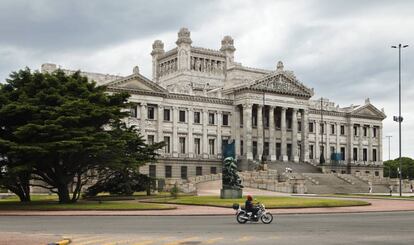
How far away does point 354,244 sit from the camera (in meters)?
21.8

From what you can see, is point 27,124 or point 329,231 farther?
point 27,124

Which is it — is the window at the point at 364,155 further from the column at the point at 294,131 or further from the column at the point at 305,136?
the column at the point at 294,131

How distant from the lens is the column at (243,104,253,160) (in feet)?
359

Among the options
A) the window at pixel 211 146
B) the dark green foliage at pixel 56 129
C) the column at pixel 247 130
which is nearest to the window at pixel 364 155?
the column at pixel 247 130

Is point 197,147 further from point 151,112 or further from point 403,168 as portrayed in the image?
point 403,168

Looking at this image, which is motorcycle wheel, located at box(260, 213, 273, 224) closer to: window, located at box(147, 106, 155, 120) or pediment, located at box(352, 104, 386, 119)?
window, located at box(147, 106, 155, 120)

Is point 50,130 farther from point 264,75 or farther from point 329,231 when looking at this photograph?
point 264,75

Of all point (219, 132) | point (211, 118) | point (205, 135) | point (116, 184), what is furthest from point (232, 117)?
point (116, 184)

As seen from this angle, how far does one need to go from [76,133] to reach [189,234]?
25.6m

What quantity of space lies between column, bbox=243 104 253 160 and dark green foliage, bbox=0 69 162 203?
55.7m

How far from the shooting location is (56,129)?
48250 millimetres

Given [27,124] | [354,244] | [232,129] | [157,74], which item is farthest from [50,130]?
[157,74]

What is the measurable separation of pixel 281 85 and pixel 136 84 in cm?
2798

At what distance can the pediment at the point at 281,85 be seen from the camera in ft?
364
